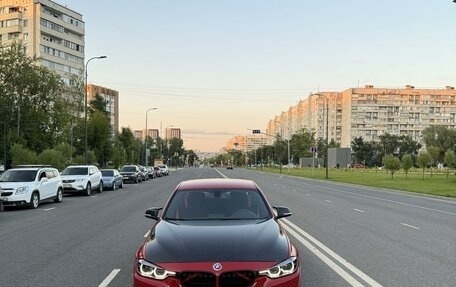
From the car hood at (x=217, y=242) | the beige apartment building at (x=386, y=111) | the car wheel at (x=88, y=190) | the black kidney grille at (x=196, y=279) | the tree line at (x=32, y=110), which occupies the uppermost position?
the beige apartment building at (x=386, y=111)

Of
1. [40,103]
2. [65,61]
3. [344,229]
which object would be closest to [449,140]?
[65,61]

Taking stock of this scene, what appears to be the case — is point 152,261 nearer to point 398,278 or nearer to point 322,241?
point 398,278

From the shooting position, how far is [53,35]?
107438 millimetres

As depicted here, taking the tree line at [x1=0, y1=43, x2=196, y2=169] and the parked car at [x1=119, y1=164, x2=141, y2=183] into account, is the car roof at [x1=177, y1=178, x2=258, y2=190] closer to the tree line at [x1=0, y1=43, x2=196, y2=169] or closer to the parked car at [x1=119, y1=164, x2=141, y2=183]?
the tree line at [x1=0, y1=43, x2=196, y2=169]


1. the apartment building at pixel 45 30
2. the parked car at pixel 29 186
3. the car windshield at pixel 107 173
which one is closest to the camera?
the parked car at pixel 29 186

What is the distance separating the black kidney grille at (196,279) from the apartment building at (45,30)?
98.5 meters

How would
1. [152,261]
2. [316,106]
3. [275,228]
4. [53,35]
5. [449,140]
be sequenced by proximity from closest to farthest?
[152,261]
[275,228]
[53,35]
[449,140]
[316,106]

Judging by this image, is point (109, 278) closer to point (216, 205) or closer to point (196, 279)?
point (216, 205)

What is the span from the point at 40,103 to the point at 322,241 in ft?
159

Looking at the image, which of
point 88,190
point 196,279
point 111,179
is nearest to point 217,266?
point 196,279

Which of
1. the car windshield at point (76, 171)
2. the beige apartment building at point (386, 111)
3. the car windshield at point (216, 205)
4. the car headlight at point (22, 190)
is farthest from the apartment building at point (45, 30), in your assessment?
the car windshield at point (216, 205)

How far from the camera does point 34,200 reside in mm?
21047

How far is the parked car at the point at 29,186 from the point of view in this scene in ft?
65.8

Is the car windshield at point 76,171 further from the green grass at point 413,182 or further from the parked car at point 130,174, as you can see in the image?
the green grass at point 413,182
